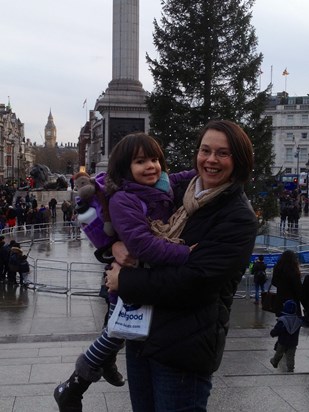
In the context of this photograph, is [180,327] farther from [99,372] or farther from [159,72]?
[159,72]

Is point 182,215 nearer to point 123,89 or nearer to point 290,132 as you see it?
point 123,89

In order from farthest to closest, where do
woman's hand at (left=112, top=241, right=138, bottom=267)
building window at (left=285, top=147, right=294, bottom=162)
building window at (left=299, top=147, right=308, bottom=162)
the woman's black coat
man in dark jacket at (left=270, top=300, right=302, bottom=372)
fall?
building window at (left=299, top=147, right=308, bottom=162)
building window at (left=285, top=147, right=294, bottom=162)
man in dark jacket at (left=270, top=300, right=302, bottom=372)
woman's hand at (left=112, top=241, right=138, bottom=267)
the woman's black coat

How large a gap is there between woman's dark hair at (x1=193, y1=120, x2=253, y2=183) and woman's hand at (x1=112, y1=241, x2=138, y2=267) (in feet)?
2.03

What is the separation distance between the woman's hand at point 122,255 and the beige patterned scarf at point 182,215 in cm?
17

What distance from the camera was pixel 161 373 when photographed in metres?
2.85

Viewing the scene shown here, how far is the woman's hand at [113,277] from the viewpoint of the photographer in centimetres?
294

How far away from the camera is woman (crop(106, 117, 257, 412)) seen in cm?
271

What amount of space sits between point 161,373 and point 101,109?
119 ft

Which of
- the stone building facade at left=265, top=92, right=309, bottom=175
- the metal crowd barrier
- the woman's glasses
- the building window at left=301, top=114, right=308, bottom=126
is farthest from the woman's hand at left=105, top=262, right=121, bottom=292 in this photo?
the building window at left=301, top=114, right=308, bottom=126

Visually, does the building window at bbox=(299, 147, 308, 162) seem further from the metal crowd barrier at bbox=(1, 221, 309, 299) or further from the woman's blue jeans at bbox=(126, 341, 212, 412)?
the woman's blue jeans at bbox=(126, 341, 212, 412)

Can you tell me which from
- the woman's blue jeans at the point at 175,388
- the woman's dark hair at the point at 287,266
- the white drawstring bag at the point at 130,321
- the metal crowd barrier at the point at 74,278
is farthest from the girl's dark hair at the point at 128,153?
the metal crowd barrier at the point at 74,278

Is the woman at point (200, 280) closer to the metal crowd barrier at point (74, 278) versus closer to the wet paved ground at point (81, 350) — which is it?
the wet paved ground at point (81, 350)

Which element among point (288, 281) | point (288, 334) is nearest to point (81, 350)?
point (288, 334)

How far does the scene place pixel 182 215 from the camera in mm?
2898
